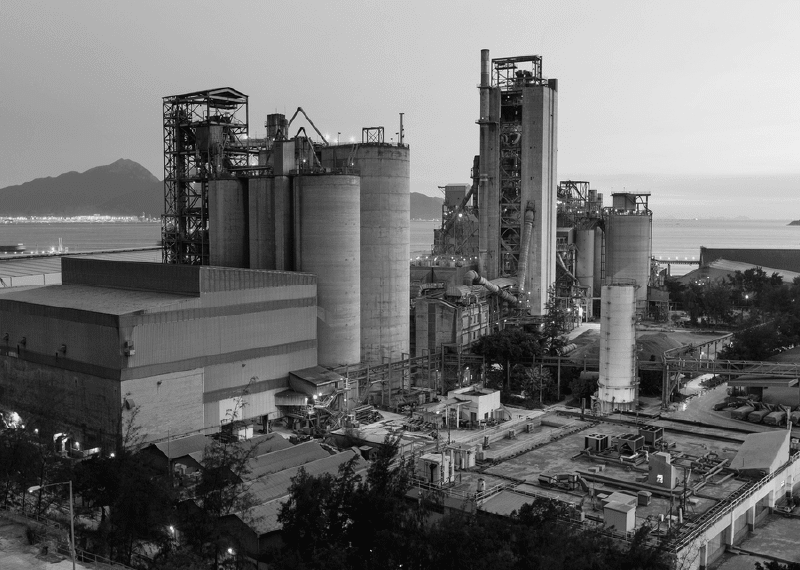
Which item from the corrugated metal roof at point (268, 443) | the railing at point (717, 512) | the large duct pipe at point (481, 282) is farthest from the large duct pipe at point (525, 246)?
the railing at point (717, 512)

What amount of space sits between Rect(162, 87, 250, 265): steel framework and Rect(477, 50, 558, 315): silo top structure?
2460 centimetres

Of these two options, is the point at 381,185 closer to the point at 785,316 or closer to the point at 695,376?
the point at 695,376

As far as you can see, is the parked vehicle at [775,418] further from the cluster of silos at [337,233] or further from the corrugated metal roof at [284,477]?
the corrugated metal roof at [284,477]

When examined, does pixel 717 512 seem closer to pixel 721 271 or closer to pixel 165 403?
pixel 165 403

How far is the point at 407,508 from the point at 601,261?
82.2m

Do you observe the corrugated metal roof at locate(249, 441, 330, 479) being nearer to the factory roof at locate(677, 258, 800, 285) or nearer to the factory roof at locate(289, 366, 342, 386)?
the factory roof at locate(289, 366, 342, 386)

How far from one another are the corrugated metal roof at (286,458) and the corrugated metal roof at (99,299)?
36.5 feet

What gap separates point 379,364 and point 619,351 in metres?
17.5

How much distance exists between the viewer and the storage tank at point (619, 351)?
5566cm

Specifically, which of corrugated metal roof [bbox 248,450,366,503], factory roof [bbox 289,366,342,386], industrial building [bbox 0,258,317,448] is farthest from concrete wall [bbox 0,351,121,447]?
factory roof [bbox 289,366,342,386]

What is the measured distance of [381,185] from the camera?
202ft

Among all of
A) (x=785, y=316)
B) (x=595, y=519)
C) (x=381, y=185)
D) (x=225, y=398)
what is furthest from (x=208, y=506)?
(x=785, y=316)

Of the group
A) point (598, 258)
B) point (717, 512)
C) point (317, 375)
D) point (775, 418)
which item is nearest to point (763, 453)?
point (717, 512)

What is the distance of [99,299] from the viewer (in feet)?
164
